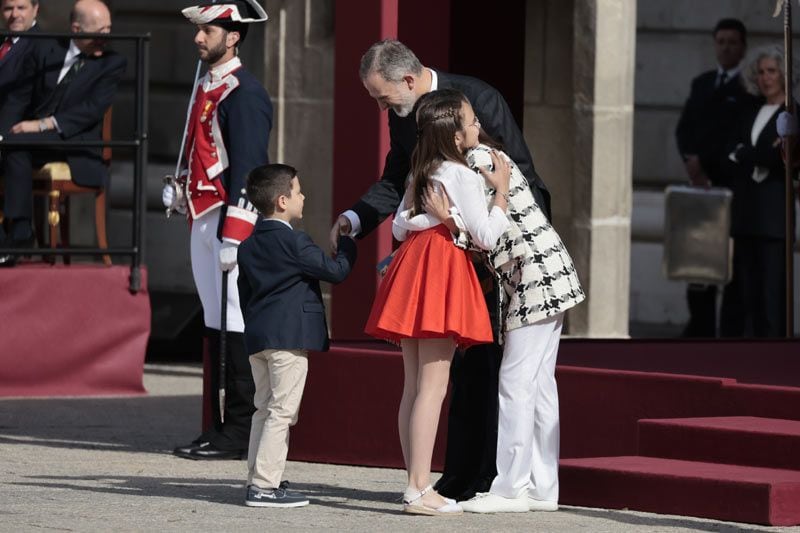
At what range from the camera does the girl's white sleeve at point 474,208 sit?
762 centimetres

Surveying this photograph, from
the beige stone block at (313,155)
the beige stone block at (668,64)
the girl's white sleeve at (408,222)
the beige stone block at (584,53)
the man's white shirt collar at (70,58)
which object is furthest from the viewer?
the beige stone block at (668,64)

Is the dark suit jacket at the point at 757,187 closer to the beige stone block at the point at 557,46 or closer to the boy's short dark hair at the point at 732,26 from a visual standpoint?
the beige stone block at the point at 557,46

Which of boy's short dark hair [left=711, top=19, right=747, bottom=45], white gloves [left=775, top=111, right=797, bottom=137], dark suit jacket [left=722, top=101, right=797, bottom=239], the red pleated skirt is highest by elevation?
boy's short dark hair [left=711, top=19, right=747, bottom=45]

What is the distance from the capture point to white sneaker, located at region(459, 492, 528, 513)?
778 cm

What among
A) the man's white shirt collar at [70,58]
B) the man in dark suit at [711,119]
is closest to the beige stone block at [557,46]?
the man in dark suit at [711,119]

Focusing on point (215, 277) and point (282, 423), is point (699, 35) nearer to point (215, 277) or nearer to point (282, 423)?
point (215, 277)

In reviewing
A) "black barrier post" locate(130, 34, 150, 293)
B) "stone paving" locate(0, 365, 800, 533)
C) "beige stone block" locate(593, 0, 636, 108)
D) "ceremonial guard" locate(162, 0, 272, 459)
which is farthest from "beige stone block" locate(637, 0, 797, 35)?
"ceremonial guard" locate(162, 0, 272, 459)

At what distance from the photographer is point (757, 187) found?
12.1m

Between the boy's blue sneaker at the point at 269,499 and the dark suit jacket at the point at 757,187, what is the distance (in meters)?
4.58

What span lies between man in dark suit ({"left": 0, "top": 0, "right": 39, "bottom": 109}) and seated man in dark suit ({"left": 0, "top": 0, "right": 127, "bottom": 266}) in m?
0.04

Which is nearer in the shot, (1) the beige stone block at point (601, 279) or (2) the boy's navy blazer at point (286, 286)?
(2) the boy's navy blazer at point (286, 286)

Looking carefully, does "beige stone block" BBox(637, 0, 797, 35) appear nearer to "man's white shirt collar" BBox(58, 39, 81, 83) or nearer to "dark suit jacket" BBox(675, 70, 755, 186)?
"dark suit jacket" BBox(675, 70, 755, 186)

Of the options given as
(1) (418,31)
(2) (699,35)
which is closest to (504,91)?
(1) (418,31)

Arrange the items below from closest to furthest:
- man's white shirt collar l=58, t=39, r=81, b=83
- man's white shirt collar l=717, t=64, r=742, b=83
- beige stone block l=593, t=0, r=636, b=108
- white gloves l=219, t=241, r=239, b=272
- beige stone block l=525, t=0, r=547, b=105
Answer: white gloves l=219, t=241, r=239, b=272, man's white shirt collar l=58, t=39, r=81, b=83, beige stone block l=525, t=0, r=547, b=105, beige stone block l=593, t=0, r=636, b=108, man's white shirt collar l=717, t=64, r=742, b=83
